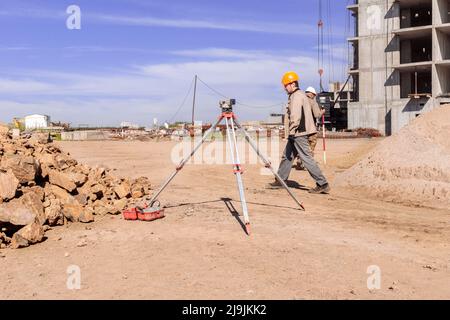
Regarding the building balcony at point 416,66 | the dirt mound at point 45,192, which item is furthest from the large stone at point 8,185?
the building balcony at point 416,66

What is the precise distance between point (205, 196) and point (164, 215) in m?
1.76

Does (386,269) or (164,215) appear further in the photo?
(164,215)

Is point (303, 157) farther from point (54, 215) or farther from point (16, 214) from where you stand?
Answer: point (16, 214)

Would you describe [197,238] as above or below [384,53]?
below

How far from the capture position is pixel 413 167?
8242 millimetres

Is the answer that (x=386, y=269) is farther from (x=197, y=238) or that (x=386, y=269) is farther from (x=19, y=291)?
(x=19, y=291)

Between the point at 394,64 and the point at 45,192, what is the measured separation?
36228 mm

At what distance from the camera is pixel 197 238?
5.30m

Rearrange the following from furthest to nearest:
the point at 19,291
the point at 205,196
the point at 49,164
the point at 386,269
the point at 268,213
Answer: the point at 205,196
the point at 49,164
the point at 268,213
the point at 386,269
the point at 19,291

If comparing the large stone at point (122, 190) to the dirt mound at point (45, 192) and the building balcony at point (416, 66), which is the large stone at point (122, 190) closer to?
the dirt mound at point (45, 192)

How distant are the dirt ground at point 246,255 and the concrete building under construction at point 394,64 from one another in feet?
105

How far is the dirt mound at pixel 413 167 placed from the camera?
7.74 metres

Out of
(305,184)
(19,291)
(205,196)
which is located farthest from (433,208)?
(19,291)

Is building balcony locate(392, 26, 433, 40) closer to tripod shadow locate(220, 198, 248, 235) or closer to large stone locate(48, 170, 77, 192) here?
tripod shadow locate(220, 198, 248, 235)
